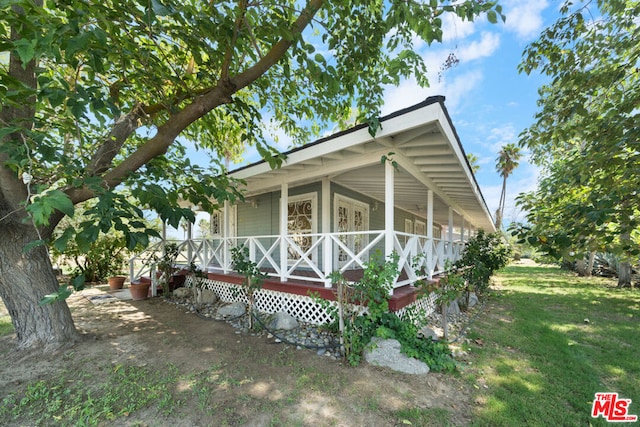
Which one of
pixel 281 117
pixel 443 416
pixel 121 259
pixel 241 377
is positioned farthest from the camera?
pixel 121 259

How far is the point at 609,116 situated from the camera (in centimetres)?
320

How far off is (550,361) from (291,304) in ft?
13.0

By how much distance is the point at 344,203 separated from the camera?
7.39m

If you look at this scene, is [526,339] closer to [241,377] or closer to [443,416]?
[443,416]

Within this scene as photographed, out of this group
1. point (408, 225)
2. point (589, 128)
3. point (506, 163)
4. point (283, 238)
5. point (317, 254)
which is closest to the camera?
point (589, 128)

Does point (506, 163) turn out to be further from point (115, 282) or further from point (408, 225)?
point (115, 282)

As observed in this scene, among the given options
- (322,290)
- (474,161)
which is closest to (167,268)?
(322,290)

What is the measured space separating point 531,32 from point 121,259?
1435cm

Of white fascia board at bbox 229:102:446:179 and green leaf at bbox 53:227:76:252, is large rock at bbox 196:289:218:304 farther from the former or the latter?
green leaf at bbox 53:227:76:252

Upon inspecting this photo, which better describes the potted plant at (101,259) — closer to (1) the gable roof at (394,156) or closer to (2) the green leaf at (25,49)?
(1) the gable roof at (394,156)

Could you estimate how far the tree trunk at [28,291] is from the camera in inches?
135

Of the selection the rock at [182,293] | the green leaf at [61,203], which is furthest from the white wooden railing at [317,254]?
the green leaf at [61,203]

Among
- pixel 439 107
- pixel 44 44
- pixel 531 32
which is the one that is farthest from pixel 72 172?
pixel 531 32

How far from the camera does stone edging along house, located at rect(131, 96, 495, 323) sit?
400 centimetres
